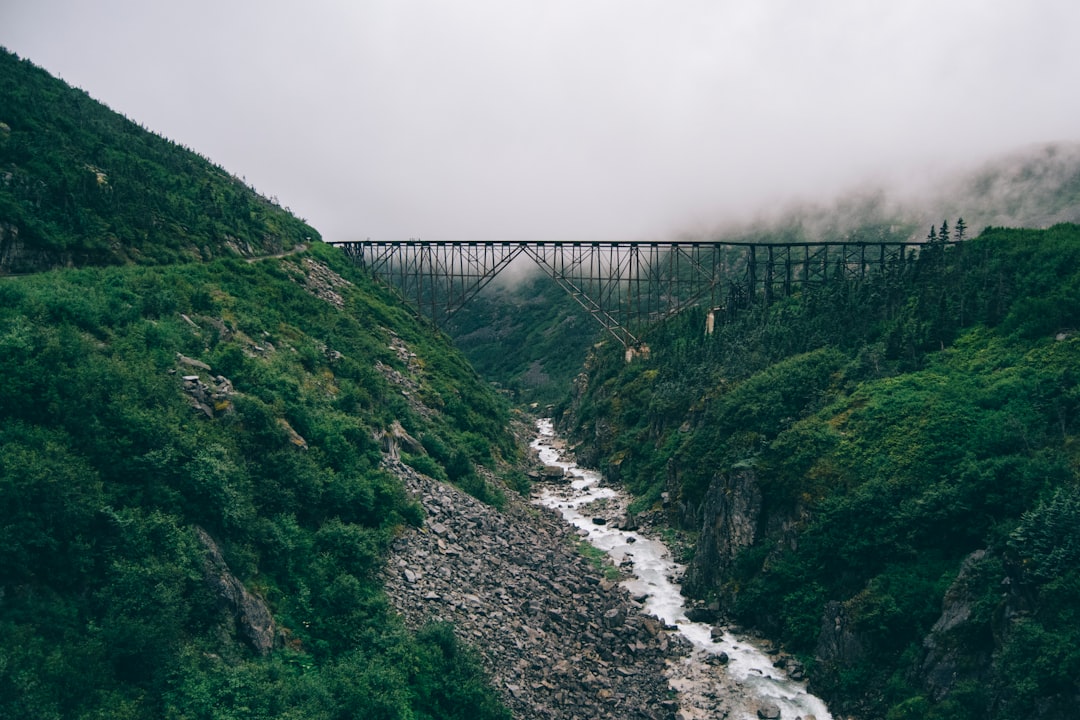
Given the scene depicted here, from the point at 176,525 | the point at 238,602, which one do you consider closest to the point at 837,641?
the point at 238,602

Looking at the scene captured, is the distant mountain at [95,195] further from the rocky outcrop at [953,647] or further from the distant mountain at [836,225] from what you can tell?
the distant mountain at [836,225]

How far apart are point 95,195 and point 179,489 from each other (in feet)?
92.1

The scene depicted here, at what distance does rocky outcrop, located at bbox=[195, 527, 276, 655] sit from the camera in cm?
1853

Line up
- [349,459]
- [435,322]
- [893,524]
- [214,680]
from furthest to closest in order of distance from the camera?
1. [435,322]
2. [349,459]
3. [893,524]
4. [214,680]

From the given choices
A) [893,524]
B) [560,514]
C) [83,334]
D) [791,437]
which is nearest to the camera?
[83,334]

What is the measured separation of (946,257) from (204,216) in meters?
52.9

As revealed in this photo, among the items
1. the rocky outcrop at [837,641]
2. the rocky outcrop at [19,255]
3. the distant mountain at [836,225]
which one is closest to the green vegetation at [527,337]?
the distant mountain at [836,225]

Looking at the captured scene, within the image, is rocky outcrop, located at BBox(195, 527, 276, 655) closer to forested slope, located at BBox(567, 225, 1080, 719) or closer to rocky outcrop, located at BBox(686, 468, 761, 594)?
forested slope, located at BBox(567, 225, 1080, 719)

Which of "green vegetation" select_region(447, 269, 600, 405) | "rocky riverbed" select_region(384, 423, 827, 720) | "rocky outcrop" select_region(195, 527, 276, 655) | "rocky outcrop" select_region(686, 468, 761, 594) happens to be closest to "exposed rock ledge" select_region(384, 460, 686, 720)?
"rocky riverbed" select_region(384, 423, 827, 720)

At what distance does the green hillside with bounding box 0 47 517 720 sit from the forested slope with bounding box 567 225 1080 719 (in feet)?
44.5

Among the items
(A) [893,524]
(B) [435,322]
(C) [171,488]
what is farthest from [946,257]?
(C) [171,488]

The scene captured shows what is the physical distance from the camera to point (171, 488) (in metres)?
19.8

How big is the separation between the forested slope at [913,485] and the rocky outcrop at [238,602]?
1981 cm

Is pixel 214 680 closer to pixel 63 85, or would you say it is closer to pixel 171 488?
pixel 171 488
